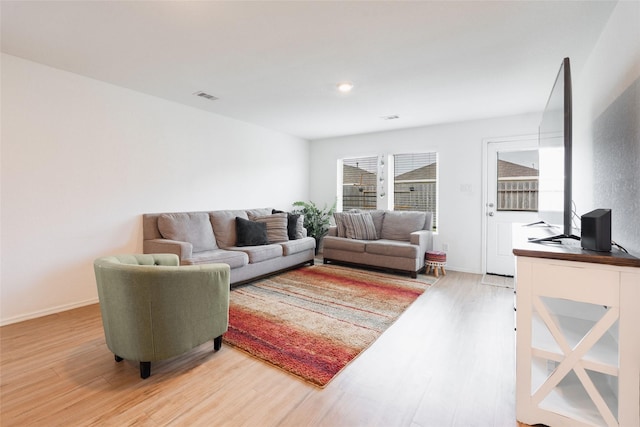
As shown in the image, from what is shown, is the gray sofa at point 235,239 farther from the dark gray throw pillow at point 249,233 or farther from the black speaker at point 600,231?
the black speaker at point 600,231

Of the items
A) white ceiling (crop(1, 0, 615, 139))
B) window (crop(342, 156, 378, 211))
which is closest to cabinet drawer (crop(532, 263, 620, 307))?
white ceiling (crop(1, 0, 615, 139))

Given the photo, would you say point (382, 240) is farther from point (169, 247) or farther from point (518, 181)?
point (169, 247)

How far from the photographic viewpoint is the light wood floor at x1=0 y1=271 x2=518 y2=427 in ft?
4.94

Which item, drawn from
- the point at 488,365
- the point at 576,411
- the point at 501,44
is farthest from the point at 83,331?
the point at 501,44

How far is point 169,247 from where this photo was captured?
3.24 meters

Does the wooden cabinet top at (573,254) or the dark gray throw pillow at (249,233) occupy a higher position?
the wooden cabinet top at (573,254)

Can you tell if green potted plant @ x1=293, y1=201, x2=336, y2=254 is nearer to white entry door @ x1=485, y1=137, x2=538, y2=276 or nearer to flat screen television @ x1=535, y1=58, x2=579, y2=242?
white entry door @ x1=485, y1=137, x2=538, y2=276

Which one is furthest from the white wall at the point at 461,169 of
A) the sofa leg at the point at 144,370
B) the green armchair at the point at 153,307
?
the sofa leg at the point at 144,370

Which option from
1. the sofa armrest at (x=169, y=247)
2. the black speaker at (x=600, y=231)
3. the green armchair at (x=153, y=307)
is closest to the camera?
the black speaker at (x=600, y=231)

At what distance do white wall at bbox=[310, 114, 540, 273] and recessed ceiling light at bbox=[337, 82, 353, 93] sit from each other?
2.16 metres

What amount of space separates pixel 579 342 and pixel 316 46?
2.53 metres

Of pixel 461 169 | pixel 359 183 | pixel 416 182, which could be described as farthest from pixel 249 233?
pixel 461 169

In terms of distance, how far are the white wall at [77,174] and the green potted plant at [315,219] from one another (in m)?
1.93

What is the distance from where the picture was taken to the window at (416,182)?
5023 mm
